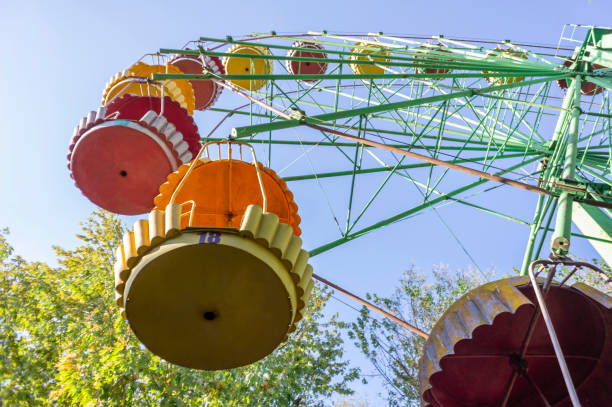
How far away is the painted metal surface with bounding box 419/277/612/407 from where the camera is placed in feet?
13.8

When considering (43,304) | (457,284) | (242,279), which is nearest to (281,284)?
(242,279)

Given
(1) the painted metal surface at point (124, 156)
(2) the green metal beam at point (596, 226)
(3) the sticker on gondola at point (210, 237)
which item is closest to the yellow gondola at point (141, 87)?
(1) the painted metal surface at point (124, 156)

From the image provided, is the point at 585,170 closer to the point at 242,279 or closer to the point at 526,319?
the point at 526,319

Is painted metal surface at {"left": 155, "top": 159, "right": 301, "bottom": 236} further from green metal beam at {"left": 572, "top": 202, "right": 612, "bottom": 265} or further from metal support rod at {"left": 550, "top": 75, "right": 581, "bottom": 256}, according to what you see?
green metal beam at {"left": 572, "top": 202, "right": 612, "bottom": 265}

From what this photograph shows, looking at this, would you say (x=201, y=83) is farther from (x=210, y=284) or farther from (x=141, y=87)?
(x=210, y=284)

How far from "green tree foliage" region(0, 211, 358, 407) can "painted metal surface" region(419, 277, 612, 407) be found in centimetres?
535

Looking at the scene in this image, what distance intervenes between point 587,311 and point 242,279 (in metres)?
3.72

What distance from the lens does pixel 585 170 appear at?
10.1m

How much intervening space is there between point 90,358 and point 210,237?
23.9 feet

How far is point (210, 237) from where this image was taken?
312cm

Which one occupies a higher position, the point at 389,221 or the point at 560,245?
the point at 389,221

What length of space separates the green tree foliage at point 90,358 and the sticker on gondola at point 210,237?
6.22 meters

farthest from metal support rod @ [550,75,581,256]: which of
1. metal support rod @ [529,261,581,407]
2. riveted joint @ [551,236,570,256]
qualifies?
metal support rod @ [529,261,581,407]

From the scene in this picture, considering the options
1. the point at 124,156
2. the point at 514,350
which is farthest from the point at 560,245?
the point at 124,156
